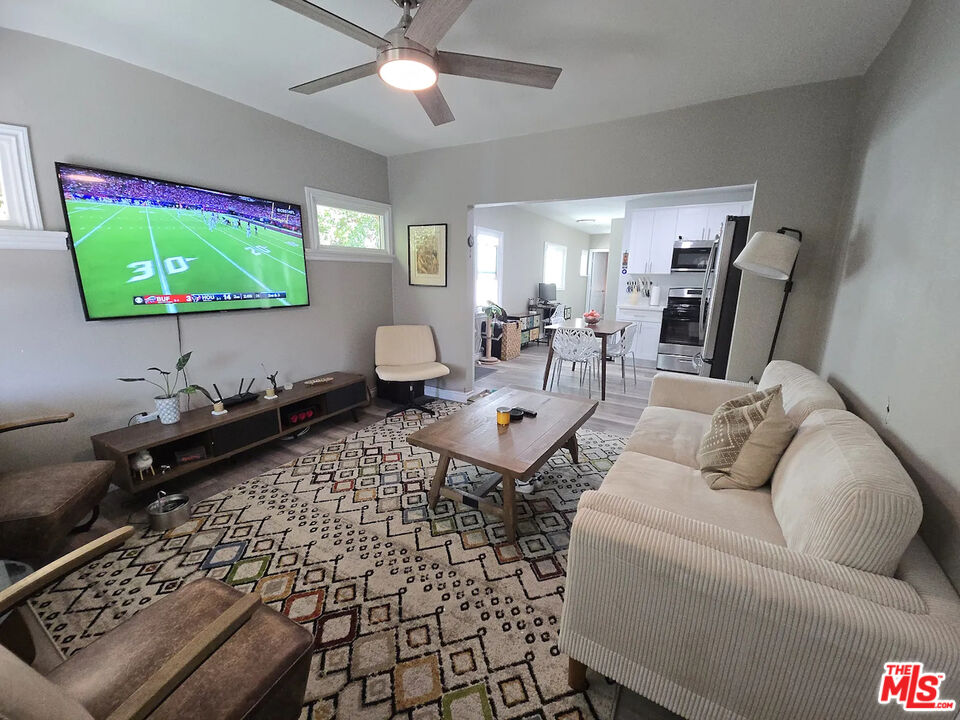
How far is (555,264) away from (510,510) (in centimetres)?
751

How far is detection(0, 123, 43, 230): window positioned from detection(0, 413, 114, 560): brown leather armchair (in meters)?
1.09

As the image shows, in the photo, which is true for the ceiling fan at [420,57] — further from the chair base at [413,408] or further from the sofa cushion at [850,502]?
the chair base at [413,408]

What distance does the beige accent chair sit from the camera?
150 inches

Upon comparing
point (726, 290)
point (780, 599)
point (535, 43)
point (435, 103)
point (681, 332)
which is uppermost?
point (535, 43)

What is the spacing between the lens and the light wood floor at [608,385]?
3.58 metres

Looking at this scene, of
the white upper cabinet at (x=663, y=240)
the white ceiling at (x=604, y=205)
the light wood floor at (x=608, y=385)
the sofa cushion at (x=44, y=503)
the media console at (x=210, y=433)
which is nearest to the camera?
the sofa cushion at (x=44, y=503)

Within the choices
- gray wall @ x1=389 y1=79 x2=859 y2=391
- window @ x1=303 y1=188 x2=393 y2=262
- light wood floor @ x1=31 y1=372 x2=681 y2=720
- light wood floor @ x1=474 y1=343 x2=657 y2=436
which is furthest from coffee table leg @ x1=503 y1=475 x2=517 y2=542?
window @ x1=303 y1=188 x2=393 y2=262

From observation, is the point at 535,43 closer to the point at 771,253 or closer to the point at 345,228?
the point at 771,253

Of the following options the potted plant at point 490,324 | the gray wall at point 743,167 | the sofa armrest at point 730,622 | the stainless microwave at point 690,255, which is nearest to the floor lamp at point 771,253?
the gray wall at point 743,167

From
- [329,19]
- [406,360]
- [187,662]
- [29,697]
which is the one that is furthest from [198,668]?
[406,360]

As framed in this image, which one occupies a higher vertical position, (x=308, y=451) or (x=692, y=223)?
(x=692, y=223)

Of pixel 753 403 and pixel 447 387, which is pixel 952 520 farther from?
pixel 447 387

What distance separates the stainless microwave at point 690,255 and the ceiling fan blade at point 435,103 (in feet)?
14.0

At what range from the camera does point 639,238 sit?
5.66 metres
